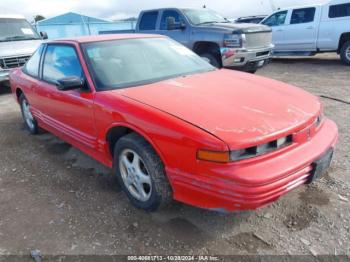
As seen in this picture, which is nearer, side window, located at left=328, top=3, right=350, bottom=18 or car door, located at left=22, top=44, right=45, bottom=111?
car door, located at left=22, top=44, right=45, bottom=111

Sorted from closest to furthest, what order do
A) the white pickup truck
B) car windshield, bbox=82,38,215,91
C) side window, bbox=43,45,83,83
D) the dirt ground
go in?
the dirt ground
car windshield, bbox=82,38,215,91
side window, bbox=43,45,83,83
the white pickup truck

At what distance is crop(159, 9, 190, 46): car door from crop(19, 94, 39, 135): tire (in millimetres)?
4578

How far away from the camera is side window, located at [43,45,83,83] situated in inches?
132

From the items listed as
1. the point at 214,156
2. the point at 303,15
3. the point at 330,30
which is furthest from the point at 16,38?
the point at 330,30

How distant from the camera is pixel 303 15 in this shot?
10.6m

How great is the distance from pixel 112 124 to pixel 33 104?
222 centimetres

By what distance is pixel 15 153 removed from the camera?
14.3ft

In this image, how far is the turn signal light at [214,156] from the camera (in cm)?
211

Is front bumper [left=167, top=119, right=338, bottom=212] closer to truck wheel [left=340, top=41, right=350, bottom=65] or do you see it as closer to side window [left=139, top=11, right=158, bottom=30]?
side window [left=139, top=11, right=158, bottom=30]

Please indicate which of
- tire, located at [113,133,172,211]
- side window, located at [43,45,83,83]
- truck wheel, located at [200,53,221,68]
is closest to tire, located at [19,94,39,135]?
side window, located at [43,45,83,83]

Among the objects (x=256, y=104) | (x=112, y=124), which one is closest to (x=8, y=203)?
(x=112, y=124)

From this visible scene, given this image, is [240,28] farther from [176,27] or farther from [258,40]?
[176,27]

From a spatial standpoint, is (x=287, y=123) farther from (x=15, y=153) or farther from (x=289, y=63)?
(x=289, y=63)

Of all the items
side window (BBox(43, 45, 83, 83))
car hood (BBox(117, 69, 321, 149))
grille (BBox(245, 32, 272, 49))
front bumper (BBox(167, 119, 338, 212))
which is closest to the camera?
front bumper (BBox(167, 119, 338, 212))
